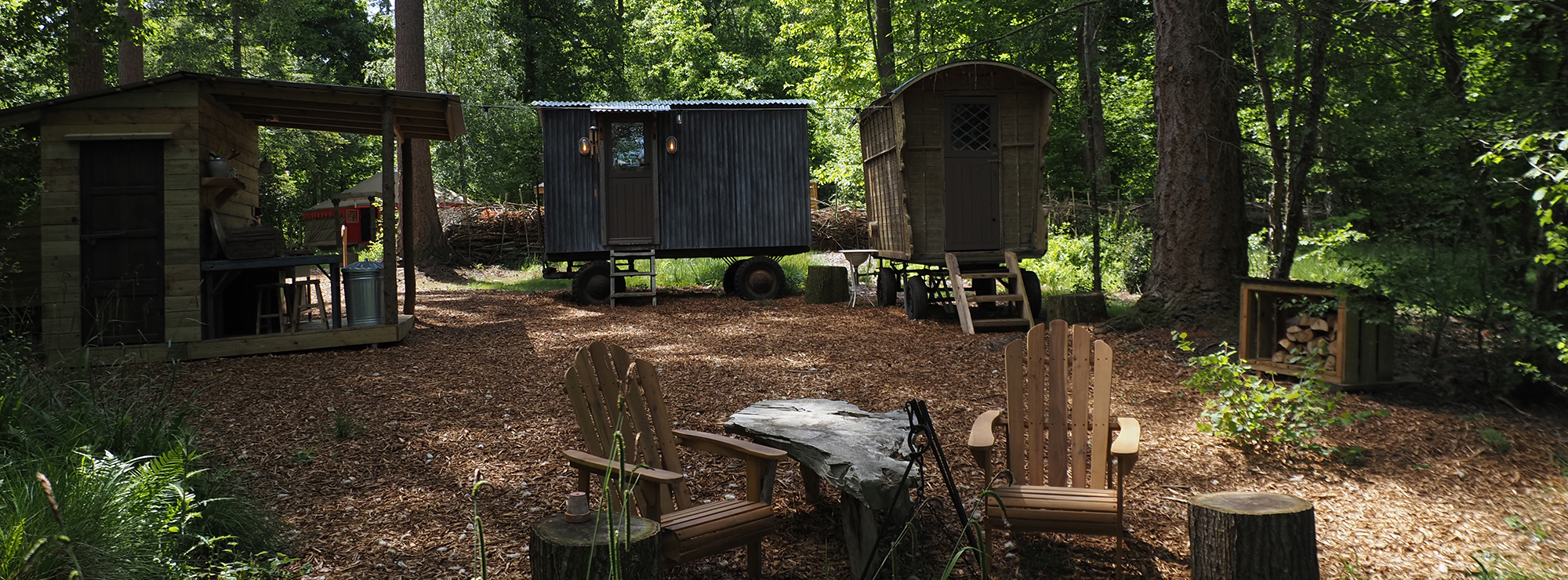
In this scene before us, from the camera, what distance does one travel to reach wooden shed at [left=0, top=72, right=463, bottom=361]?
6.62 meters

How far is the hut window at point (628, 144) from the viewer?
11.6 meters

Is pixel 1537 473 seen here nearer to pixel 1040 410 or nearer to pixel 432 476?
pixel 1040 410

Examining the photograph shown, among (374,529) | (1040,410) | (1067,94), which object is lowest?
(374,529)

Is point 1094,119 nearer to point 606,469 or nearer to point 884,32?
point 884,32

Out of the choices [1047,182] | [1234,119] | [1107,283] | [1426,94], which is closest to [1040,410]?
[1426,94]

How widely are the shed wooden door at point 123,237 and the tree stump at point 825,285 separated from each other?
6.68 meters

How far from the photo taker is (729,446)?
10.4 ft

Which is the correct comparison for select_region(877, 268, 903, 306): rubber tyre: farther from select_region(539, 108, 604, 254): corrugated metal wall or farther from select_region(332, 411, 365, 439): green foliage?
select_region(332, 411, 365, 439): green foliage

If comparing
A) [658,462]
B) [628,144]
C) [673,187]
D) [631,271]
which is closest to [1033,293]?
[673,187]

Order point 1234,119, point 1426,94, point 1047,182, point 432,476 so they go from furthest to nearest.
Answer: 1. point 1047,182
2. point 1234,119
3. point 1426,94
4. point 432,476

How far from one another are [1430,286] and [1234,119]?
2.83m

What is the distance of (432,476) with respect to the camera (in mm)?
4121

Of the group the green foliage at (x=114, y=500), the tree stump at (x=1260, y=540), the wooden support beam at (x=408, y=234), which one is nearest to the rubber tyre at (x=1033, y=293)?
the wooden support beam at (x=408, y=234)

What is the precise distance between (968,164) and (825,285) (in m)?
2.62
